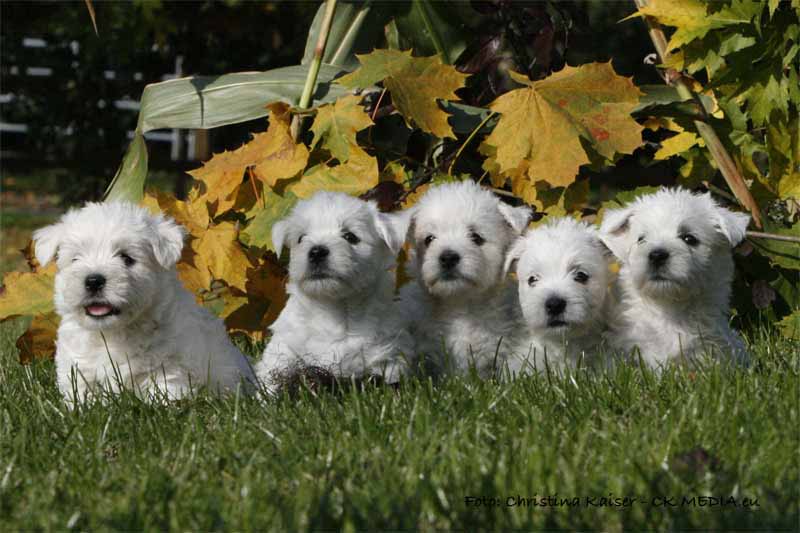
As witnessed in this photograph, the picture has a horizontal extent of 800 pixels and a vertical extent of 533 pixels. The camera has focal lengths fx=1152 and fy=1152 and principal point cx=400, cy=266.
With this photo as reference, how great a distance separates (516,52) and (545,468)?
149 inches

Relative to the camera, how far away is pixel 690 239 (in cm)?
512

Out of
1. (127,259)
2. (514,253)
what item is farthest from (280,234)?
(514,253)

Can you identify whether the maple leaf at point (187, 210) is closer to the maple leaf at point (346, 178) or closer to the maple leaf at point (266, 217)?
the maple leaf at point (266, 217)

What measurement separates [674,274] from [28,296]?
3.38 m

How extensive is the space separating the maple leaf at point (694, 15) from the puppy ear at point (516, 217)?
4.48 ft

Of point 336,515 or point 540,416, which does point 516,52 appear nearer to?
point 540,416

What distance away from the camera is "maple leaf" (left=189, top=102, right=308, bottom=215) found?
19.5ft

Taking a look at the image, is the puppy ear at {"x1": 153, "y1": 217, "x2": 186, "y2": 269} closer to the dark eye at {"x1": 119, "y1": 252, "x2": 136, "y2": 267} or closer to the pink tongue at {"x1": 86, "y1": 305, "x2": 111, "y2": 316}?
the dark eye at {"x1": 119, "y1": 252, "x2": 136, "y2": 267}

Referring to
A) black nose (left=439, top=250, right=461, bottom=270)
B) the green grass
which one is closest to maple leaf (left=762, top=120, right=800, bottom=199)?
the green grass

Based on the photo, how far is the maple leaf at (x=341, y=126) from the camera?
5.88 m

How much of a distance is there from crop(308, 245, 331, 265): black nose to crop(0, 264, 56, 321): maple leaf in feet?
6.49

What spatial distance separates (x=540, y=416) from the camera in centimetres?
401

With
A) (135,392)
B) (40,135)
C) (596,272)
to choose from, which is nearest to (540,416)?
(596,272)

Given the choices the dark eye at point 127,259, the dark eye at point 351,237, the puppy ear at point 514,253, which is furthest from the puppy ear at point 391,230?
the dark eye at point 127,259
